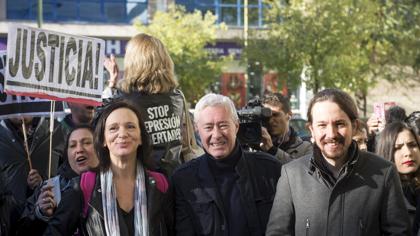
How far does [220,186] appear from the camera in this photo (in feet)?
15.2

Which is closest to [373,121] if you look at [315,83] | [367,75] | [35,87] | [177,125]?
[177,125]

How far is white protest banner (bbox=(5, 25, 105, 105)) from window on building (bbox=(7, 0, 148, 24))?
31581 mm

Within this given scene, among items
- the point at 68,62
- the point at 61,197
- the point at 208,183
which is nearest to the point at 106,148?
the point at 61,197

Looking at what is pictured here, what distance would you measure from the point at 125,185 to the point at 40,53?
167cm

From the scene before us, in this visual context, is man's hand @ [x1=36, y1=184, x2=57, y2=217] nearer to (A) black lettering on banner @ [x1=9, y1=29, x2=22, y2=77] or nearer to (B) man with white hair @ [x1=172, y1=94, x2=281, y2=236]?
(B) man with white hair @ [x1=172, y1=94, x2=281, y2=236]

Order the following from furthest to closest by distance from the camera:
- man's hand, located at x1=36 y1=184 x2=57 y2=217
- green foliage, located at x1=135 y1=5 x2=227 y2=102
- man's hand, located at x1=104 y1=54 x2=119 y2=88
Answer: green foliage, located at x1=135 y1=5 x2=227 y2=102 < man's hand, located at x1=104 y1=54 x2=119 y2=88 < man's hand, located at x1=36 y1=184 x2=57 y2=217

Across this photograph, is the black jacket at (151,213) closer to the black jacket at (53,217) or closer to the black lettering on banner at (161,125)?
the black jacket at (53,217)

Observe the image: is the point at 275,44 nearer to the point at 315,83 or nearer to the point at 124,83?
the point at 315,83

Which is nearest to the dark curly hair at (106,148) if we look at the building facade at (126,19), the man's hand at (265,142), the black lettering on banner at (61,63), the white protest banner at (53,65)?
the white protest banner at (53,65)

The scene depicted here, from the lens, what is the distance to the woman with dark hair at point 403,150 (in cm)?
609

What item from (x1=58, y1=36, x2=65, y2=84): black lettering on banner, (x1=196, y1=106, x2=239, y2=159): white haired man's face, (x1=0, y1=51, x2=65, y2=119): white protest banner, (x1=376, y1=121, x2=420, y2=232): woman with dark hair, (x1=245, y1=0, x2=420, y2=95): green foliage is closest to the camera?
(x1=196, y1=106, x2=239, y2=159): white haired man's face

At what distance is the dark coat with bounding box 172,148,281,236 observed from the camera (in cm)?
454

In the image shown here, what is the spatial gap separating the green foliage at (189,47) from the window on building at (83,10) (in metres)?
3.41

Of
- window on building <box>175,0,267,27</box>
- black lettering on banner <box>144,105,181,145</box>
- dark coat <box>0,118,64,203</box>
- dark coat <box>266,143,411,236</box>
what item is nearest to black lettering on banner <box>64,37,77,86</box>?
black lettering on banner <box>144,105,181,145</box>
